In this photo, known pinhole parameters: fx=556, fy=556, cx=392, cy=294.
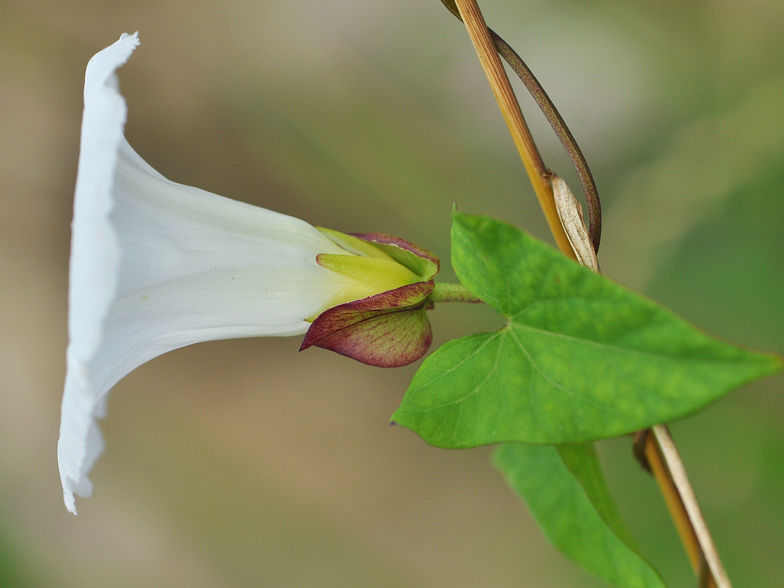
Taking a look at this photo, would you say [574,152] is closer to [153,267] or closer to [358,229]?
[153,267]

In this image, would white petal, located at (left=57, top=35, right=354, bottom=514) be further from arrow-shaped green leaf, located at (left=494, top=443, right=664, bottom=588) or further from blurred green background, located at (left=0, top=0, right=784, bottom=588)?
blurred green background, located at (left=0, top=0, right=784, bottom=588)

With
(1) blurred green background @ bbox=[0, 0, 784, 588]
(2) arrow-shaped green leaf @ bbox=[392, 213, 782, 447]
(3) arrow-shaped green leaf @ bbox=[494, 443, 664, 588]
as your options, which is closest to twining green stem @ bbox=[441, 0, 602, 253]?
(2) arrow-shaped green leaf @ bbox=[392, 213, 782, 447]

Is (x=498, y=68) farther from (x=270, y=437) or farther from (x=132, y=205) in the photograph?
(x=270, y=437)

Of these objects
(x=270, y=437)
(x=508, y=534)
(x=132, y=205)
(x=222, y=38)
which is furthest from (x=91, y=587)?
(x=132, y=205)

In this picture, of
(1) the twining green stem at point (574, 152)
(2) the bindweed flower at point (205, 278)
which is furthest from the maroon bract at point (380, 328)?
(1) the twining green stem at point (574, 152)

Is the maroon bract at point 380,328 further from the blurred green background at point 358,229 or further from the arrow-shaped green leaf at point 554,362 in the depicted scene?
the blurred green background at point 358,229

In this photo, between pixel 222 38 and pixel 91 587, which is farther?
pixel 91 587

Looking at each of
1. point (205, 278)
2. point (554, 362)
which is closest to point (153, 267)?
point (205, 278)
